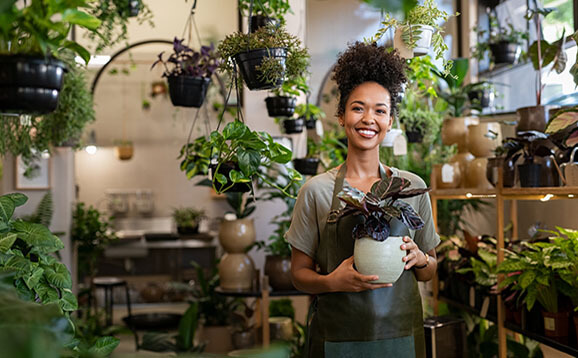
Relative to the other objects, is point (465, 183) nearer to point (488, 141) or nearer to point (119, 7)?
point (488, 141)

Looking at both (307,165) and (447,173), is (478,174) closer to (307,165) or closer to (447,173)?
(447,173)

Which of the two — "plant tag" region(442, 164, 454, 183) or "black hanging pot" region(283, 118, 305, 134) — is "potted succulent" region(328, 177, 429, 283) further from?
"black hanging pot" region(283, 118, 305, 134)

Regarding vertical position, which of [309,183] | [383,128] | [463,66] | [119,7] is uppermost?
[119,7]

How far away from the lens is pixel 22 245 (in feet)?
6.69

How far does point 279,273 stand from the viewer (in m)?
3.99

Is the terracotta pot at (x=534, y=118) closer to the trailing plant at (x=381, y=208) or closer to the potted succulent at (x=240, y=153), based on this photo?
the potted succulent at (x=240, y=153)

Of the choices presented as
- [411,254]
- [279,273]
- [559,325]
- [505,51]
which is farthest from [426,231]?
[505,51]

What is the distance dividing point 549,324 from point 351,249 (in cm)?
122


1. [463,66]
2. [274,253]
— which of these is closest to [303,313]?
[274,253]

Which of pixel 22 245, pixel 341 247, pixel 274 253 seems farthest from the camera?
pixel 274 253

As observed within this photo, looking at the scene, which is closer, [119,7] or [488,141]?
[488,141]

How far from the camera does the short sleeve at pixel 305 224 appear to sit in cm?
195

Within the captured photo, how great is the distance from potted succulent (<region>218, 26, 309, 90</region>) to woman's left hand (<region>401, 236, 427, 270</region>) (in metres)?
0.69

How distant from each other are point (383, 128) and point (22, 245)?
1214 millimetres
